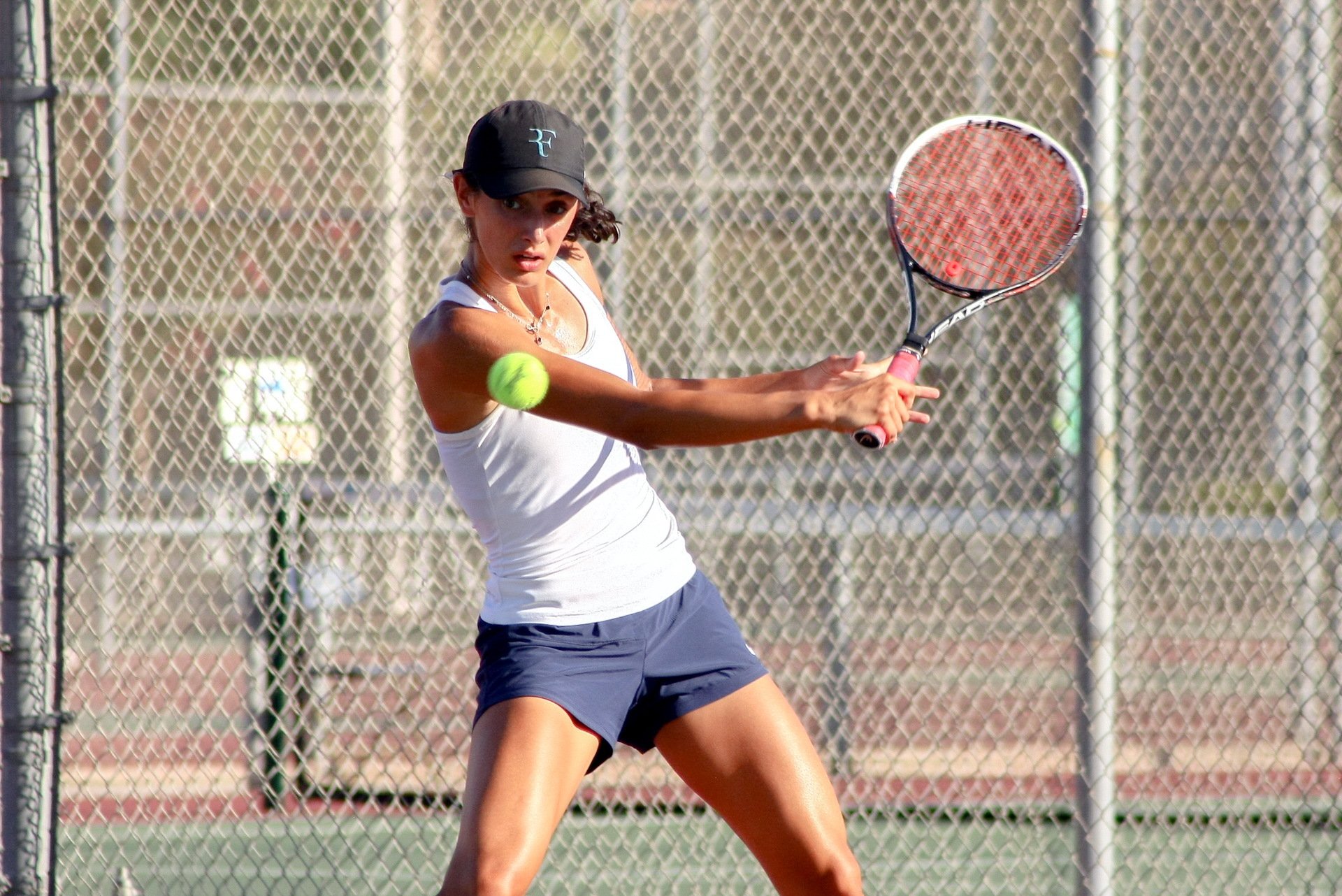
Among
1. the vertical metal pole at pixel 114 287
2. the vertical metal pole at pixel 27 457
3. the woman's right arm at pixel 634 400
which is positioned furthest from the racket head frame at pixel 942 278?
the vertical metal pole at pixel 114 287

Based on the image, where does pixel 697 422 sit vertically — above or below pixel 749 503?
below

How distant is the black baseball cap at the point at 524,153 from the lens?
2.41 meters

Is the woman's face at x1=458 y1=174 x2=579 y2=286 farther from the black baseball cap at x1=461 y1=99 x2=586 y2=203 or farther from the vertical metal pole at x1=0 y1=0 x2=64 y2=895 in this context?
the vertical metal pole at x1=0 y1=0 x2=64 y2=895

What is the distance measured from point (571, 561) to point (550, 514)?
91mm

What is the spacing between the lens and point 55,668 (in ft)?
10.4

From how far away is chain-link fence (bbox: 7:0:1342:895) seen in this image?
4160 millimetres

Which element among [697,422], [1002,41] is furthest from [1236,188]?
[697,422]

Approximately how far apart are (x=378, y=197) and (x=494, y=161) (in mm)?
3193

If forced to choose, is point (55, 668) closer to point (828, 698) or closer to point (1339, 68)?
point (828, 698)

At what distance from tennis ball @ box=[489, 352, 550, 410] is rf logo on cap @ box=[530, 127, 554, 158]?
0.36m

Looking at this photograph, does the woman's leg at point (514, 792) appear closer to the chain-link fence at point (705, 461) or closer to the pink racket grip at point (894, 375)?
the pink racket grip at point (894, 375)

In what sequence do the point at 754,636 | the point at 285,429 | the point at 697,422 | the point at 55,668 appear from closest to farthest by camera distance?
1. the point at 697,422
2. the point at 55,668
3. the point at 285,429
4. the point at 754,636

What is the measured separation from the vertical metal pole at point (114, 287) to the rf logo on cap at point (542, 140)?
1946 mm

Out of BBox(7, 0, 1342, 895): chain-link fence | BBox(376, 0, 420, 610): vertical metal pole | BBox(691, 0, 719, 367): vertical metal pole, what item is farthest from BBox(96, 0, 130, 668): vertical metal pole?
BBox(691, 0, 719, 367): vertical metal pole
